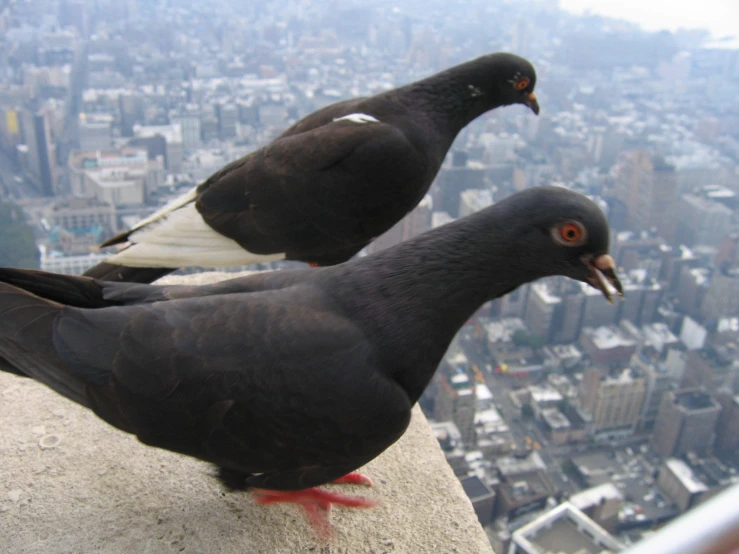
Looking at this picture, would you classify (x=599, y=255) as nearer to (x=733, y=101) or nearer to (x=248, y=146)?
(x=248, y=146)

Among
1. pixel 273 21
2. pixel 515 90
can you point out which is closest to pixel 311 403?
pixel 515 90

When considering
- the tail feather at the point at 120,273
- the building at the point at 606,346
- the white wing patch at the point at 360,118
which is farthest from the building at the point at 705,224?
the tail feather at the point at 120,273

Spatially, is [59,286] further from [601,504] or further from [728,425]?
[728,425]

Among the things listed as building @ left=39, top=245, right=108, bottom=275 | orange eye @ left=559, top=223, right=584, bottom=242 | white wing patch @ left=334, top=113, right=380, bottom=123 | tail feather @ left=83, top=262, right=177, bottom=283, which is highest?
white wing patch @ left=334, top=113, right=380, bottom=123

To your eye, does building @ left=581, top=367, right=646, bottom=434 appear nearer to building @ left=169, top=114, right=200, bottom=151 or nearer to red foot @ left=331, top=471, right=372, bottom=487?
red foot @ left=331, top=471, right=372, bottom=487

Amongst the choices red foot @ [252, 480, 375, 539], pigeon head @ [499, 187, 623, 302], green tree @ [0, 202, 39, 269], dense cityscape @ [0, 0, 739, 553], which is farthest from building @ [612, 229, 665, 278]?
pigeon head @ [499, 187, 623, 302]

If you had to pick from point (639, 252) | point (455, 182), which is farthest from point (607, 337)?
point (455, 182)
